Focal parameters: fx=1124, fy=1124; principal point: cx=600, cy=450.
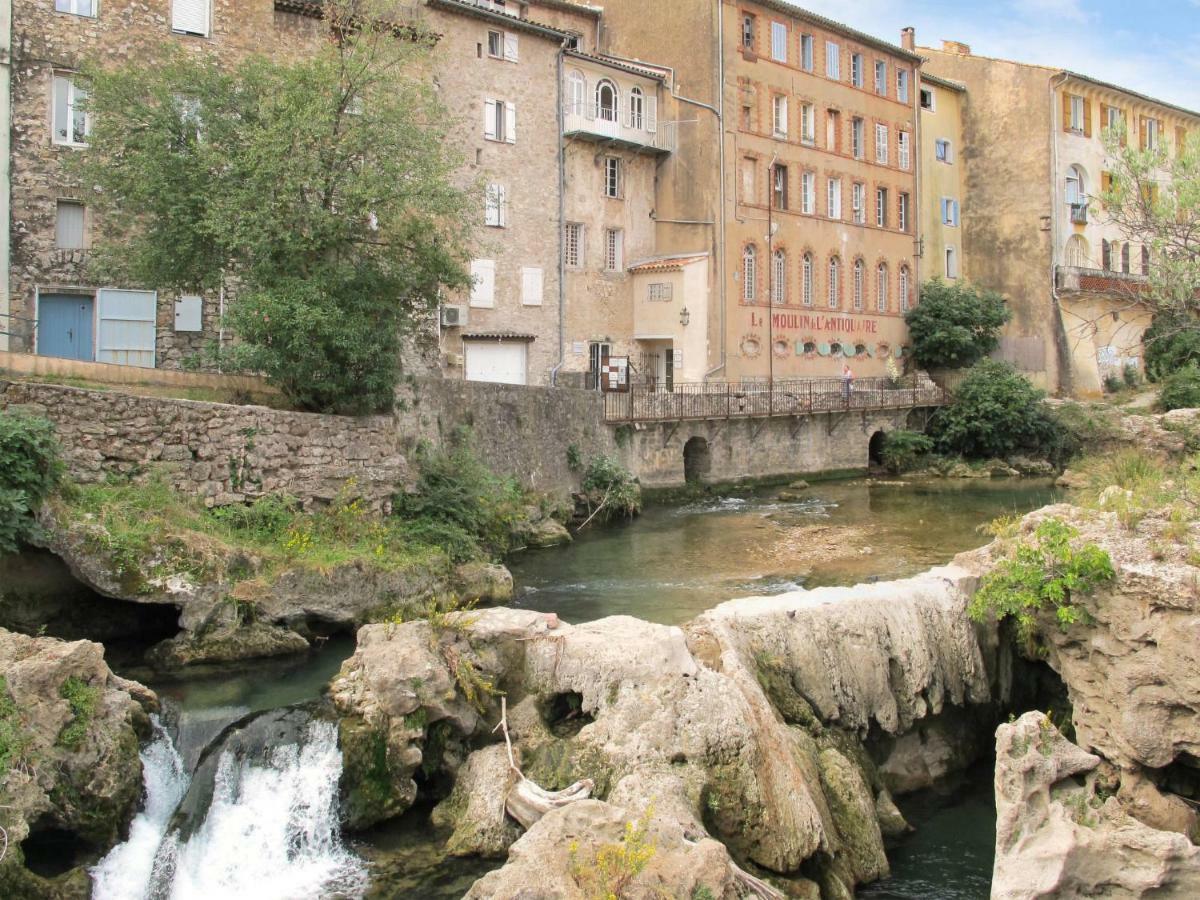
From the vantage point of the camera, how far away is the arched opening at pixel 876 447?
3831 centimetres

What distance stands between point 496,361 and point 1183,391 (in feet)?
77.3

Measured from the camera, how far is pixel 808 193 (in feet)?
133

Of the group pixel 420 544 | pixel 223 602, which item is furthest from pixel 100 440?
pixel 420 544

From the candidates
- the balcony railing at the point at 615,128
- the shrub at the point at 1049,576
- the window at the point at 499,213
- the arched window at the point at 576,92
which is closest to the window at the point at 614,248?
the balcony railing at the point at 615,128

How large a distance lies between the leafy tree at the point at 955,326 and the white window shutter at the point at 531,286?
16.8 m

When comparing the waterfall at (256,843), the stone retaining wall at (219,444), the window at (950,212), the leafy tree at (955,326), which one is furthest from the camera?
the window at (950,212)

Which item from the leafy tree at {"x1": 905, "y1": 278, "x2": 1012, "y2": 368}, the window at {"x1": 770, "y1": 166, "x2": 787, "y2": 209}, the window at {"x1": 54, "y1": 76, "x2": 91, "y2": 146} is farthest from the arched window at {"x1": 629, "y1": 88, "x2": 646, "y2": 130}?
the window at {"x1": 54, "y1": 76, "x2": 91, "y2": 146}

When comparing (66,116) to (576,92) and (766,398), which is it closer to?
(576,92)

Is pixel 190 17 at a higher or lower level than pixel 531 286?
higher

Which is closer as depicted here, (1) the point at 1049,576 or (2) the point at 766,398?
(1) the point at 1049,576

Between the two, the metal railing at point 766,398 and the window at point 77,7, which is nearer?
the window at point 77,7

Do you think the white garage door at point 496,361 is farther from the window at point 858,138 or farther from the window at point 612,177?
the window at point 858,138


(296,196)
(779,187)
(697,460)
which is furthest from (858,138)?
(296,196)

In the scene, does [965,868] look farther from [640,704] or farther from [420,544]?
[420,544]
